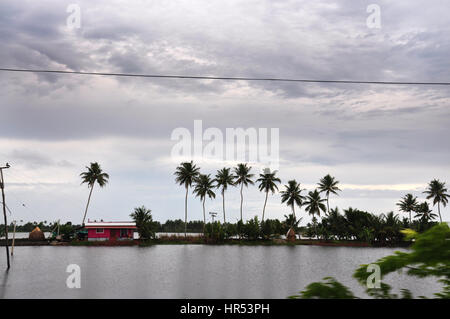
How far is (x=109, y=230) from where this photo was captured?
7300cm

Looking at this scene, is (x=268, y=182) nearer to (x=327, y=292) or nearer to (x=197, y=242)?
(x=197, y=242)

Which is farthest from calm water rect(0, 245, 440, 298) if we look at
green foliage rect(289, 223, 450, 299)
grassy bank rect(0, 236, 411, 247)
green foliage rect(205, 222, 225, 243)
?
green foliage rect(205, 222, 225, 243)

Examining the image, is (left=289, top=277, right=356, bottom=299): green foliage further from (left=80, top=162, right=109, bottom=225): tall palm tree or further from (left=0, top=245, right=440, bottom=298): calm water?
(left=80, top=162, right=109, bottom=225): tall palm tree

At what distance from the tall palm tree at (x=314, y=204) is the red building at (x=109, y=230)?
37147mm

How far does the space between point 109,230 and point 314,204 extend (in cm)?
4264

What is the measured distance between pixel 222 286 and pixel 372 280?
2672 cm

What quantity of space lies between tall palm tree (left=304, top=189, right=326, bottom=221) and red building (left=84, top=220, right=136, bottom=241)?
1462 inches

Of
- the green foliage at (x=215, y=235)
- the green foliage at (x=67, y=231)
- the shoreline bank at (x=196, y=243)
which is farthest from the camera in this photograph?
the green foliage at (x=215, y=235)

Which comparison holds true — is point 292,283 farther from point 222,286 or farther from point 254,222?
point 254,222

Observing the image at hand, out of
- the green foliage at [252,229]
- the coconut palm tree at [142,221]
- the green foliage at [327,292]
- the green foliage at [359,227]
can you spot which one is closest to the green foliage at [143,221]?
the coconut palm tree at [142,221]

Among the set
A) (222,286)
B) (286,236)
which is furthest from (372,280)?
(286,236)

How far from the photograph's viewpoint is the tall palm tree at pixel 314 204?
84.1m

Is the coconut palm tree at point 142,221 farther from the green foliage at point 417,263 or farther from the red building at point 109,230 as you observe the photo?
the green foliage at point 417,263

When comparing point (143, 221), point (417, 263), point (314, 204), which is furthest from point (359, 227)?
point (417, 263)
